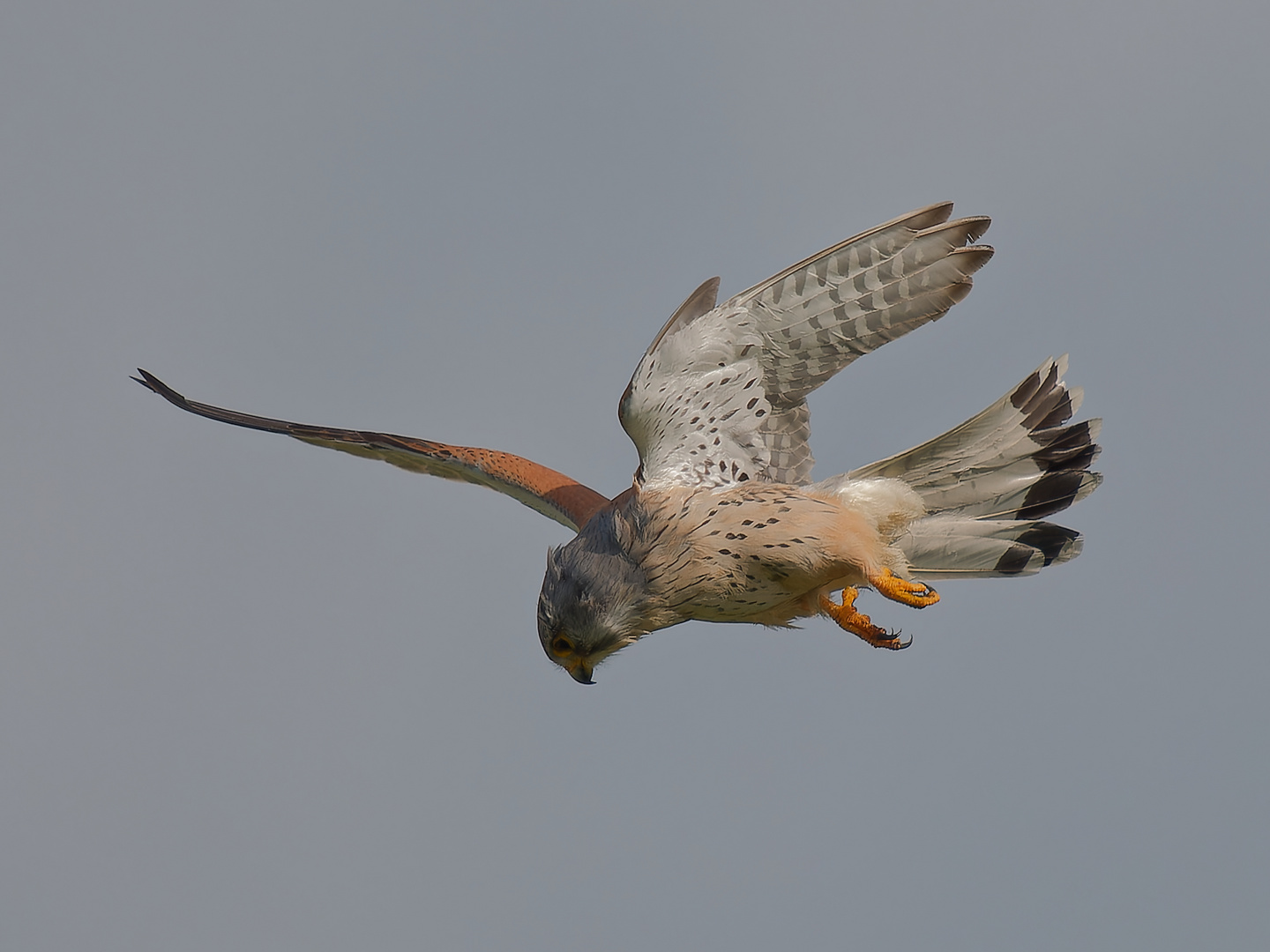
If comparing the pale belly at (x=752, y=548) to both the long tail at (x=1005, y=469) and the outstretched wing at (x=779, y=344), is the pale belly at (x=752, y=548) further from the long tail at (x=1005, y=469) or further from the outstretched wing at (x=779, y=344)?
the long tail at (x=1005, y=469)

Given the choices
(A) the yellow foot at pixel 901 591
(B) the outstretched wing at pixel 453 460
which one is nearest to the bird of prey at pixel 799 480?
(A) the yellow foot at pixel 901 591

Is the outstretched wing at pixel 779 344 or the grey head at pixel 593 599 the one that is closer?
the outstretched wing at pixel 779 344

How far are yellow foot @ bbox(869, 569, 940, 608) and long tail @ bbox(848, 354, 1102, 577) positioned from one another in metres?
0.67

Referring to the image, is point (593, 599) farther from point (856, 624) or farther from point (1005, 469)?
point (1005, 469)

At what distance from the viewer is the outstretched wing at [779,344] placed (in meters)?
7.19

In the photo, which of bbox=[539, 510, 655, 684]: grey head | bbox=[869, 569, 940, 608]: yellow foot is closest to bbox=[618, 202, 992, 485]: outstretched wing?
bbox=[539, 510, 655, 684]: grey head

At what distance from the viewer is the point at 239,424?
9570 millimetres

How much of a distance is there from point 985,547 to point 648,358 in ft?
8.05

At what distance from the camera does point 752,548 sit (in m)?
7.52

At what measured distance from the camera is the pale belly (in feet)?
24.6

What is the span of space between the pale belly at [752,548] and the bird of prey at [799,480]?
0.01 metres

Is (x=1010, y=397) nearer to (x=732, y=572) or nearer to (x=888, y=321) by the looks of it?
(x=888, y=321)

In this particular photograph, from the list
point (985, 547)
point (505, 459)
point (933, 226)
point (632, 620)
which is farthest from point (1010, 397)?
point (505, 459)

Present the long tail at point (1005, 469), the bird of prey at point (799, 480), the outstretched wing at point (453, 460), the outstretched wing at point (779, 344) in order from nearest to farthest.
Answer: the outstretched wing at point (779, 344)
the bird of prey at point (799, 480)
the long tail at point (1005, 469)
the outstretched wing at point (453, 460)
